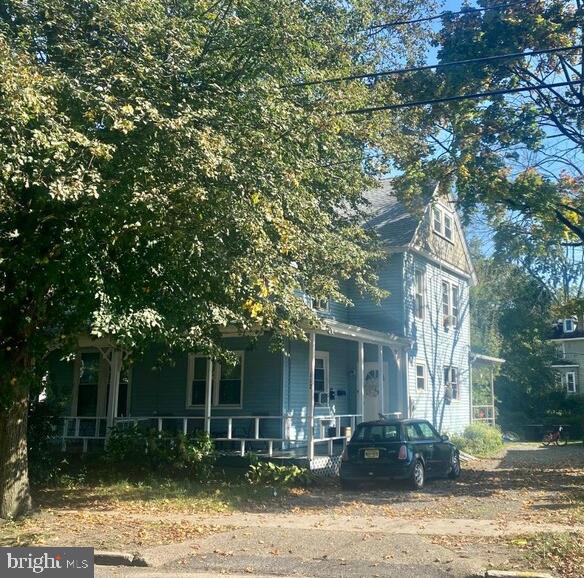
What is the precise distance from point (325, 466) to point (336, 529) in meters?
6.49

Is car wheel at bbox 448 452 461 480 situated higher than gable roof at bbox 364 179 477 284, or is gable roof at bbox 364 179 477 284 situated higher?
gable roof at bbox 364 179 477 284

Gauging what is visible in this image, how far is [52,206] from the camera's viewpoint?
9922 millimetres

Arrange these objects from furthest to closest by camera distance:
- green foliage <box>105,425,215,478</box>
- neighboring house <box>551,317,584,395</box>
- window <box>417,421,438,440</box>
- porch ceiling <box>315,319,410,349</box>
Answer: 1. neighboring house <box>551,317,584,395</box>
2. porch ceiling <box>315,319,410,349</box>
3. window <box>417,421,438,440</box>
4. green foliage <box>105,425,215,478</box>

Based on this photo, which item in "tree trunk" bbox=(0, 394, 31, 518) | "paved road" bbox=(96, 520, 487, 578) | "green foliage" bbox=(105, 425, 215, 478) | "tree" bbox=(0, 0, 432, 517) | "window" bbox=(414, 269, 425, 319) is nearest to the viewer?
"paved road" bbox=(96, 520, 487, 578)

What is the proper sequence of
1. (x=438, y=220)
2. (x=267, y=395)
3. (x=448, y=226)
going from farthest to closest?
(x=448, y=226)
(x=438, y=220)
(x=267, y=395)

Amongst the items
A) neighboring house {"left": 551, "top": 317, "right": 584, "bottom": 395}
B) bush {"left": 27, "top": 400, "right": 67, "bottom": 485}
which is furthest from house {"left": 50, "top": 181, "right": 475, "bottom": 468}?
neighboring house {"left": 551, "top": 317, "right": 584, "bottom": 395}

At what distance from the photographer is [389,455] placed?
14148mm

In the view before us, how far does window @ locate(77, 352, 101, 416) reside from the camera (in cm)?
2134

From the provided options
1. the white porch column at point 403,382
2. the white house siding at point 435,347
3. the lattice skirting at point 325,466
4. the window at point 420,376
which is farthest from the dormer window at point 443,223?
the lattice skirting at point 325,466

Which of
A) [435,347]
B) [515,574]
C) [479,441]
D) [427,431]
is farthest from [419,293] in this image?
[515,574]

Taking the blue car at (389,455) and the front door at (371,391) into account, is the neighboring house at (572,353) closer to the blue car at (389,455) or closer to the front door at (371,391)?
the front door at (371,391)

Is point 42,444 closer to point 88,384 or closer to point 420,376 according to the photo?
point 88,384

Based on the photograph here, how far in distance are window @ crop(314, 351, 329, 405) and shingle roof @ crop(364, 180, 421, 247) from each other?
483 cm

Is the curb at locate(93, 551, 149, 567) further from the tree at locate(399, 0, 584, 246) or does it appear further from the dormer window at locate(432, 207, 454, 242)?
the dormer window at locate(432, 207, 454, 242)
